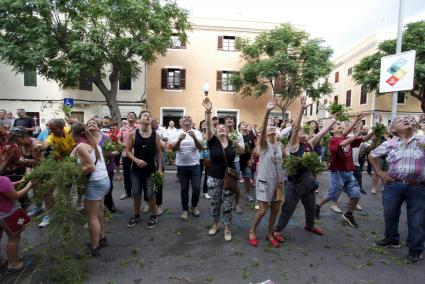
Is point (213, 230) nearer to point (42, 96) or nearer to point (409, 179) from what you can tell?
point (409, 179)

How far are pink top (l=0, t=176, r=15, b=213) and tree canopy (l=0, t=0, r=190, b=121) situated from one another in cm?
1411

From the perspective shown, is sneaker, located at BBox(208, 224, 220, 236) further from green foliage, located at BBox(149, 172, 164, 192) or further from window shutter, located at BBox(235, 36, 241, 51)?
window shutter, located at BBox(235, 36, 241, 51)

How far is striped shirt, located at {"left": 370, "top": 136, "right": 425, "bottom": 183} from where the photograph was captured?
12.6 feet

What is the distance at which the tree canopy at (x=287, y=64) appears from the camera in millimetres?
19859

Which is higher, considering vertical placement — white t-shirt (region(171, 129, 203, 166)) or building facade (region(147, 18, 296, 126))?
building facade (region(147, 18, 296, 126))

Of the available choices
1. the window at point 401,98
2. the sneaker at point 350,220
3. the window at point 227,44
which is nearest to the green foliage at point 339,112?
the sneaker at point 350,220

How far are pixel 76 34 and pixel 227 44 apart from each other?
39.1ft

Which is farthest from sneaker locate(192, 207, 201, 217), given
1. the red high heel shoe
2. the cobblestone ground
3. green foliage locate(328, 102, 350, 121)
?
green foliage locate(328, 102, 350, 121)

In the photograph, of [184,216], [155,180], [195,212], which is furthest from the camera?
[195,212]

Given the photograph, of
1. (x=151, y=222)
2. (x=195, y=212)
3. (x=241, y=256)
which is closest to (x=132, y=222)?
(x=151, y=222)

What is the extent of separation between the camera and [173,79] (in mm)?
23219

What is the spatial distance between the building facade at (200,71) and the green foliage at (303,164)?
1905 cm

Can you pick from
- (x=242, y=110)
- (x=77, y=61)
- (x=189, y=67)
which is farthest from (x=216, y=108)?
(x=77, y=61)

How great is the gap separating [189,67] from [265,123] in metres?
20.4
